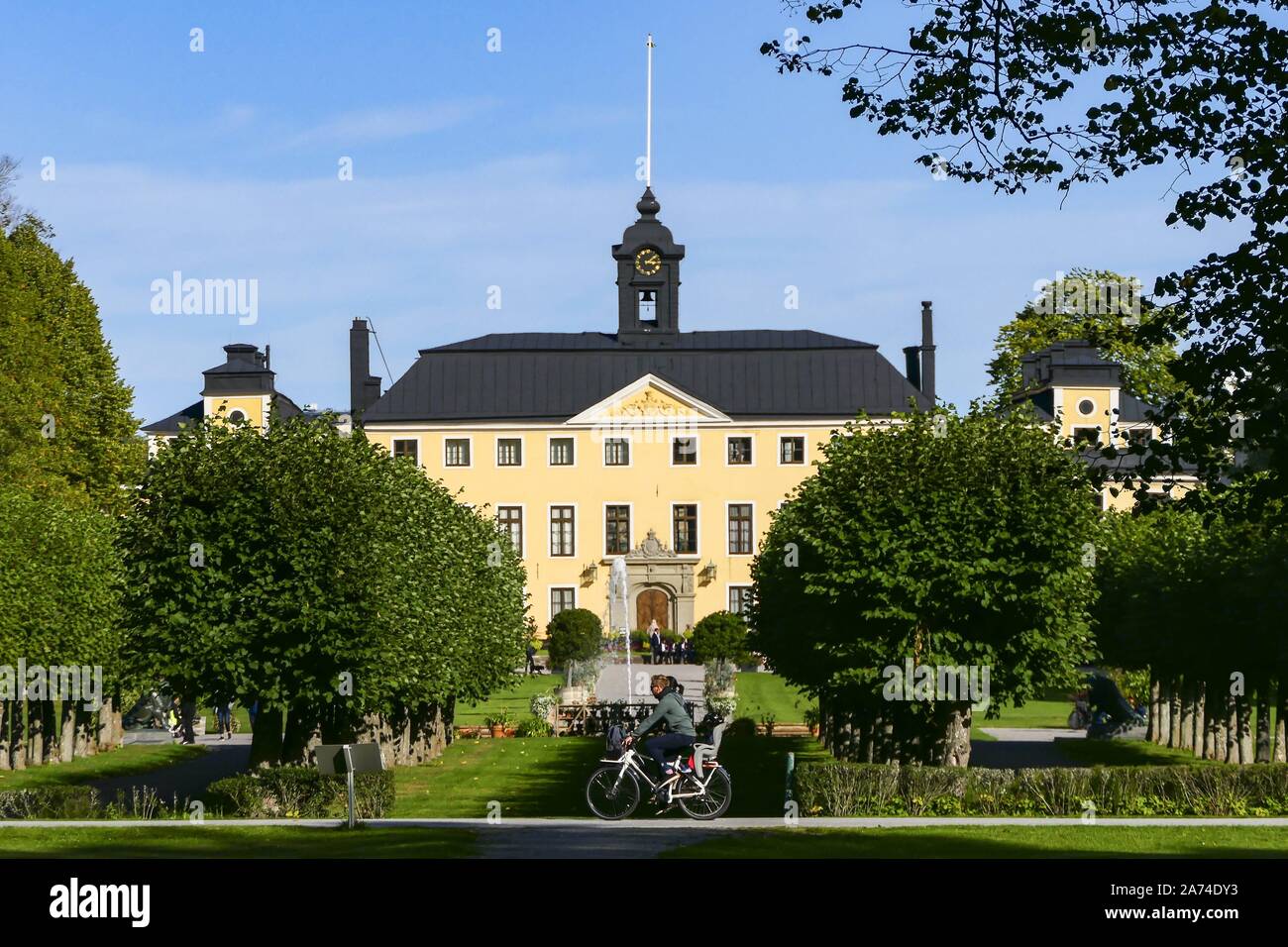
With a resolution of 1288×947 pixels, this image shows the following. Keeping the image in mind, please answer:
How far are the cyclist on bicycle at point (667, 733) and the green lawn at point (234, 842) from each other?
2.94m

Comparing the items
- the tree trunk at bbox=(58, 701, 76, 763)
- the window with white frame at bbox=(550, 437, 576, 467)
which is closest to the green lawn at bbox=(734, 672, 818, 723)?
the tree trunk at bbox=(58, 701, 76, 763)

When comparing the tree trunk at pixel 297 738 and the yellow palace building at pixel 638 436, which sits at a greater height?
the yellow palace building at pixel 638 436

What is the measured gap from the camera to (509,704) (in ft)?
175

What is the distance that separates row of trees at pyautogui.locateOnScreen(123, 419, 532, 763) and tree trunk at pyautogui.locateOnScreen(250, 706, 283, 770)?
3 centimetres

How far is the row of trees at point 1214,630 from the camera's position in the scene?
1219 inches

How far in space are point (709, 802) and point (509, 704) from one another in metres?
31.5

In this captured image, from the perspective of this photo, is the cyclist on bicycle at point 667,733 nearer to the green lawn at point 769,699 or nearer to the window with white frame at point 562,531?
the green lawn at point 769,699

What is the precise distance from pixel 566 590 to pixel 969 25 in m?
68.4

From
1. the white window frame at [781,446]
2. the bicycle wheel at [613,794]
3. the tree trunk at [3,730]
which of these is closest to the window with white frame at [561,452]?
the white window frame at [781,446]

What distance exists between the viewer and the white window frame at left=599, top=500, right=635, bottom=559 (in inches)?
3305

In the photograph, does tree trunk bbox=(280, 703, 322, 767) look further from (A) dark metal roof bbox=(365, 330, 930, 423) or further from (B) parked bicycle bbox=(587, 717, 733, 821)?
(A) dark metal roof bbox=(365, 330, 930, 423)

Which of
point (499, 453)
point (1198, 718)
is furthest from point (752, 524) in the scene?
point (1198, 718)

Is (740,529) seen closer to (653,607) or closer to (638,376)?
(653,607)
